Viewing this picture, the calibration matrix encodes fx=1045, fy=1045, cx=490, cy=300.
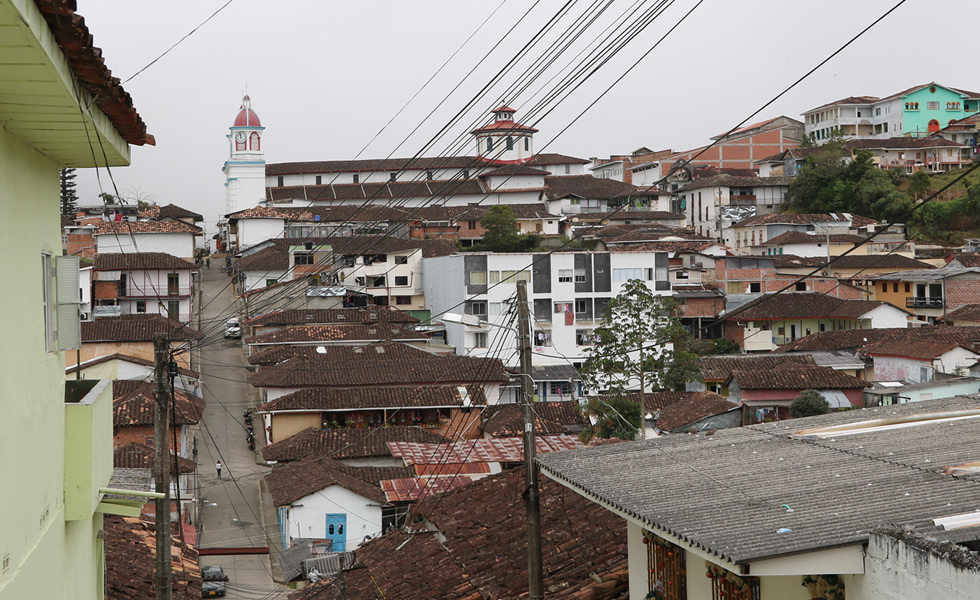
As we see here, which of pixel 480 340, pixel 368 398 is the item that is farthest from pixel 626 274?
pixel 368 398

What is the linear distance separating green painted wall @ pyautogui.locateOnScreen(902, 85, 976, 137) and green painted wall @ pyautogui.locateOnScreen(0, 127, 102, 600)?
262 feet

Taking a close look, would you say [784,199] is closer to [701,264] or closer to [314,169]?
[701,264]

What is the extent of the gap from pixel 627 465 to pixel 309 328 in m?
31.0

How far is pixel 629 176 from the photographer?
85625mm

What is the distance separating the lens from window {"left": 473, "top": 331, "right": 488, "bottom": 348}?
42.4m

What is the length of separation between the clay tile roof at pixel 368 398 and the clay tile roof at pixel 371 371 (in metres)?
0.55

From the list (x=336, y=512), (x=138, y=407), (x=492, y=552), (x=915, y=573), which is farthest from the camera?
(x=138, y=407)

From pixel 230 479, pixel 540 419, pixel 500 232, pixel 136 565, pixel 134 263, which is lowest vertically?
pixel 230 479

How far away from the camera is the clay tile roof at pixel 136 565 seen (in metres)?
10.4

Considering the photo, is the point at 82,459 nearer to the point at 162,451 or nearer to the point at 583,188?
the point at 162,451

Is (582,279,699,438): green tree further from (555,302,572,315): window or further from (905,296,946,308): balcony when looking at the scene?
(905,296,946,308): balcony

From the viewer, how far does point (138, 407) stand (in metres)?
25.2

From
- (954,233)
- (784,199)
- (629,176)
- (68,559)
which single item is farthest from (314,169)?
(68,559)

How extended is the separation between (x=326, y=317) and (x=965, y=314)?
2620 cm
